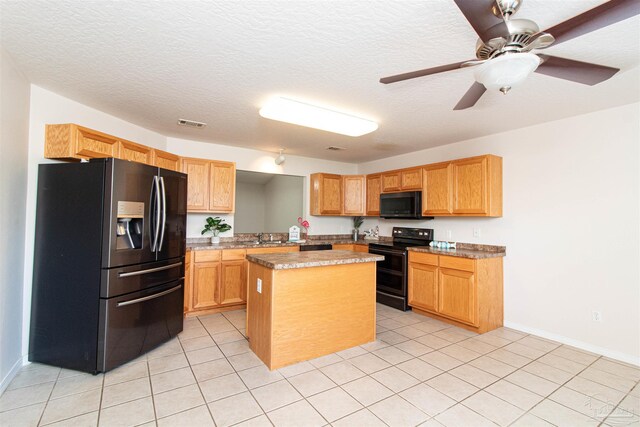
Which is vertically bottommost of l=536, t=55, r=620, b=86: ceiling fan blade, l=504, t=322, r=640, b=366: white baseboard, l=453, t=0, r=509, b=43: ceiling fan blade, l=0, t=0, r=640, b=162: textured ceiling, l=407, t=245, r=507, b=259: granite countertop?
l=504, t=322, r=640, b=366: white baseboard

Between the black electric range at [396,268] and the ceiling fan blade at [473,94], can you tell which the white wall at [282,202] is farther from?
the ceiling fan blade at [473,94]

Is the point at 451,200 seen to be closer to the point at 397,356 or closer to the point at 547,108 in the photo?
the point at 547,108

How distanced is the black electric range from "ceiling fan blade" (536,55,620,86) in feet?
9.42

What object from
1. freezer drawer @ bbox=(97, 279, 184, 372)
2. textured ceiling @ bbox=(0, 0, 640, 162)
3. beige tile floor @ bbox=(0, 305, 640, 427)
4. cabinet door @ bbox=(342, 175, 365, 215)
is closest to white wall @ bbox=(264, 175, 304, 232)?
cabinet door @ bbox=(342, 175, 365, 215)

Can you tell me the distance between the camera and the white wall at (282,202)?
588 centimetres

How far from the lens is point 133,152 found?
3264 millimetres

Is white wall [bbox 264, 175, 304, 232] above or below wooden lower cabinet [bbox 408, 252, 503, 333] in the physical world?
above

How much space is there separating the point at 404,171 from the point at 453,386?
3.18 metres

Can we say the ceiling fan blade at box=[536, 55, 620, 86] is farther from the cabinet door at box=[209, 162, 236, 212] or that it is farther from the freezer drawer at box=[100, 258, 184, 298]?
the cabinet door at box=[209, 162, 236, 212]

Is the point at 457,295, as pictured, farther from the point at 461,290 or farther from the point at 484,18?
the point at 484,18

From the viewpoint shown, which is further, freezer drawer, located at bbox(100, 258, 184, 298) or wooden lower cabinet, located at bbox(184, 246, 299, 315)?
wooden lower cabinet, located at bbox(184, 246, 299, 315)

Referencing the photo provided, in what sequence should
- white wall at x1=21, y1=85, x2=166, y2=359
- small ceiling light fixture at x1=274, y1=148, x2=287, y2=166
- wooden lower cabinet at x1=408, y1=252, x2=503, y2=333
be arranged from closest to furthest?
white wall at x1=21, y1=85, x2=166, y2=359, wooden lower cabinet at x1=408, y1=252, x2=503, y2=333, small ceiling light fixture at x1=274, y1=148, x2=287, y2=166

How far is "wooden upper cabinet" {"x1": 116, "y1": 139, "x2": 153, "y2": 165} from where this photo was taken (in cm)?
311

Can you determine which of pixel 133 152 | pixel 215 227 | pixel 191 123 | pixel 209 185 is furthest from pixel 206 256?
pixel 191 123
